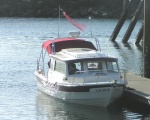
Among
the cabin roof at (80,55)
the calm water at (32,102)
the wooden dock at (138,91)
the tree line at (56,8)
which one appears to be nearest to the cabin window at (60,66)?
the cabin roof at (80,55)

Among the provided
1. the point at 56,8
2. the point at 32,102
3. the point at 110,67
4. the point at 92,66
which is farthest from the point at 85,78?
the point at 56,8

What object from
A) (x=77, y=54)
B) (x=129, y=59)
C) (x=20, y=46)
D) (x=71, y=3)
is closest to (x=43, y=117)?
(x=77, y=54)

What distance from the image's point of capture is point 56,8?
123m

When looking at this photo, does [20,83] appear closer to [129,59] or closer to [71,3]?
[129,59]

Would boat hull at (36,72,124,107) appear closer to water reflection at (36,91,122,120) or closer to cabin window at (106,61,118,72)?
water reflection at (36,91,122,120)

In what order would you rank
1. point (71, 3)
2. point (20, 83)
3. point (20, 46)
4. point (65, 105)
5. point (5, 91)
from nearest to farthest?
point (65, 105) < point (5, 91) < point (20, 83) < point (20, 46) < point (71, 3)

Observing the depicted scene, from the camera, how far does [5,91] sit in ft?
104

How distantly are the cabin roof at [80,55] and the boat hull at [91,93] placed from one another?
1397 mm

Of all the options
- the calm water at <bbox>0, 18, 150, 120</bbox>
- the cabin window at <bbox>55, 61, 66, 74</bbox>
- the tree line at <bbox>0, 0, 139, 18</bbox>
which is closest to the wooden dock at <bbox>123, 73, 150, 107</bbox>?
the calm water at <bbox>0, 18, 150, 120</bbox>

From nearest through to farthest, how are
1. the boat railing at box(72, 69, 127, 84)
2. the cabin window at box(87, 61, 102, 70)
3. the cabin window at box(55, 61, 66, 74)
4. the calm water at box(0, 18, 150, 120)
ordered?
the calm water at box(0, 18, 150, 120) → the boat railing at box(72, 69, 127, 84) → the cabin window at box(87, 61, 102, 70) → the cabin window at box(55, 61, 66, 74)

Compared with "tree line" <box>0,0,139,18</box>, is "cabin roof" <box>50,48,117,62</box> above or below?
above

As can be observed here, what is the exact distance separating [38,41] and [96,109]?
Answer: 37.9 metres

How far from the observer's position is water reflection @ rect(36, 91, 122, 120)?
86.2 ft

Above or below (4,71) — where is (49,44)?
above
